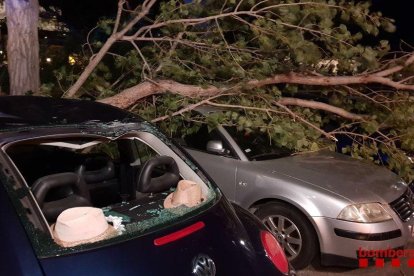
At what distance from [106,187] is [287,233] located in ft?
6.14

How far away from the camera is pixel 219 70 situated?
4.64m

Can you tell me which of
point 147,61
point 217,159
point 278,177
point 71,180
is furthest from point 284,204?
point 71,180

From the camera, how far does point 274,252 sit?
7.02 ft

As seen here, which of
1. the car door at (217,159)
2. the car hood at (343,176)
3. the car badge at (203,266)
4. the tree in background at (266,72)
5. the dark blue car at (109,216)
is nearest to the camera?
the dark blue car at (109,216)

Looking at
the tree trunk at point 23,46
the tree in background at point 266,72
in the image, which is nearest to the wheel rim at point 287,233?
the tree in background at point 266,72

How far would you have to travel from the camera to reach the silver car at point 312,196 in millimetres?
3652

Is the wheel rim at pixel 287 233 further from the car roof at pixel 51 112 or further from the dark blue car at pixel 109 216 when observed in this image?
the car roof at pixel 51 112

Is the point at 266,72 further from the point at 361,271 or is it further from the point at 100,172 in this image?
the point at 100,172

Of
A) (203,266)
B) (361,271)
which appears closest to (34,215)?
(203,266)

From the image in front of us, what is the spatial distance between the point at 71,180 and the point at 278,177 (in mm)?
2436

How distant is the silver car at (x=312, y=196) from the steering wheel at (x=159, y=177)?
1745 millimetres

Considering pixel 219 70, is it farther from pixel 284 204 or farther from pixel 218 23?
pixel 284 204

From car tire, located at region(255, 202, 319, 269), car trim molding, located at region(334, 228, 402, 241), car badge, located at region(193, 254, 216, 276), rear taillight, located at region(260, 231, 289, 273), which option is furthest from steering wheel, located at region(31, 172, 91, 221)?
car trim molding, located at region(334, 228, 402, 241)

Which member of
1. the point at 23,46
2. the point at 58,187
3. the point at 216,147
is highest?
the point at 23,46
